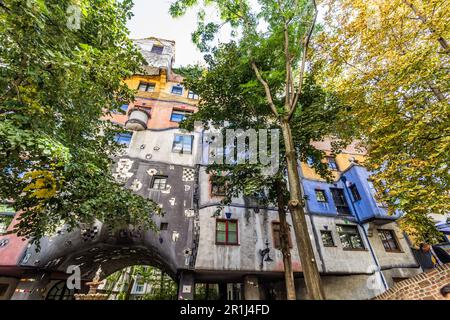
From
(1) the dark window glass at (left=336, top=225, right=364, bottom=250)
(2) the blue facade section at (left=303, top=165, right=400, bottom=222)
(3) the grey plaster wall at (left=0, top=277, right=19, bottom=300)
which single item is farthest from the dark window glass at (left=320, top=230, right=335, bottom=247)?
(3) the grey plaster wall at (left=0, top=277, right=19, bottom=300)

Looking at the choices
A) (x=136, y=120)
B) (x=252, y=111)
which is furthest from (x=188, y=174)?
(x=252, y=111)

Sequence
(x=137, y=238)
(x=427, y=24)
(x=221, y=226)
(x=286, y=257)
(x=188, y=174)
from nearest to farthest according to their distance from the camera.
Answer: (x=427, y=24) < (x=286, y=257) < (x=137, y=238) < (x=221, y=226) < (x=188, y=174)

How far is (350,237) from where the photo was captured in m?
14.7

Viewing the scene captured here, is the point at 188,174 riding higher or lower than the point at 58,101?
higher

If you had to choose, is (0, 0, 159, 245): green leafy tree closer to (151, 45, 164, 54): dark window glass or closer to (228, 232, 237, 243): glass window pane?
(228, 232, 237, 243): glass window pane

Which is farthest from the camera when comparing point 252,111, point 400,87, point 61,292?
point 61,292

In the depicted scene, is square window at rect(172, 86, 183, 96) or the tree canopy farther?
square window at rect(172, 86, 183, 96)

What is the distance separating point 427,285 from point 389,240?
10.8m

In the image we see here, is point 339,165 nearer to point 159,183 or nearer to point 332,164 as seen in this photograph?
point 332,164

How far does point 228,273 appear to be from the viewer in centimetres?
1177

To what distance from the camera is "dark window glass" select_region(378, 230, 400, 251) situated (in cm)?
1480

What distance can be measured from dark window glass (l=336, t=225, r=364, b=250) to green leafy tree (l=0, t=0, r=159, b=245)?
13247mm

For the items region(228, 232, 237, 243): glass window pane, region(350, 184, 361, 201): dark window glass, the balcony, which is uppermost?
the balcony

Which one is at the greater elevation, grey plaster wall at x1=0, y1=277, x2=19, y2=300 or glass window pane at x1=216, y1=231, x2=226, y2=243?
glass window pane at x1=216, y1=231, x2=226, y2=243
